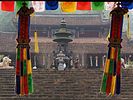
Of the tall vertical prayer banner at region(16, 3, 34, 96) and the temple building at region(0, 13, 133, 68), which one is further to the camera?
the temple building at region(0, 13, 133, 68)

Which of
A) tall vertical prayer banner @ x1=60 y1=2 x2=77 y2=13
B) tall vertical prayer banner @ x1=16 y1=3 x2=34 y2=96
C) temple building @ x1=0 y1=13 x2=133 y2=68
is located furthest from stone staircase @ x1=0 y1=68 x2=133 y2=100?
temple building @ x1=0 y1=13 x2=133 y2=68

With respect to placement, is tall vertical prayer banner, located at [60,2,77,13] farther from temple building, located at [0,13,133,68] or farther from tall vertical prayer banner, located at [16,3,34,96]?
temple building, located at [0,13,133,68]

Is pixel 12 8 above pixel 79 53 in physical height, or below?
above

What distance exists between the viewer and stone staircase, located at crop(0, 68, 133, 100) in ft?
47.4

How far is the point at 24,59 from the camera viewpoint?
752 centimetres

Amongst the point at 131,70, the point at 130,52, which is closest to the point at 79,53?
the point at 130,52

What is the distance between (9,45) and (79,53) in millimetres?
4351

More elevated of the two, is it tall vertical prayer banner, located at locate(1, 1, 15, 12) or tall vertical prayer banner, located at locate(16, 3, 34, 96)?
tall vertical prayer banner, located at locate(1, 1, 15, 12)

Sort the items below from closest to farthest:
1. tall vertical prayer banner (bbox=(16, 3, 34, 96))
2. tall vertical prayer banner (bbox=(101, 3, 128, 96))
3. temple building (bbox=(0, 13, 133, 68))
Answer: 1. tall vertical prayer banner (bbox=(101, 3, 128, 96))
2. tall vertical prayer banner (bbox=(16, 3, 34, 96))
3. temple building (bbox=(0, 13, 133, 68))

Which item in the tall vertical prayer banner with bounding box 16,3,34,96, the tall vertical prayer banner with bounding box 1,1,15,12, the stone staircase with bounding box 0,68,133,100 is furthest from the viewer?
the stone staircase with bounding box 0,68,133,100

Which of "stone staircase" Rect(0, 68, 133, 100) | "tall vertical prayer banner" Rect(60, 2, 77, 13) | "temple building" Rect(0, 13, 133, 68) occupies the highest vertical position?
"tall vertical prayer banner" Rect(60, 2, 77, 13)

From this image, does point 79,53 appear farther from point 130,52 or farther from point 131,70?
point 131,70

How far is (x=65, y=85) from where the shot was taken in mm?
15422

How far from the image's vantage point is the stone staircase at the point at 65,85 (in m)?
14.5
